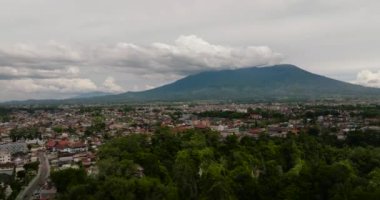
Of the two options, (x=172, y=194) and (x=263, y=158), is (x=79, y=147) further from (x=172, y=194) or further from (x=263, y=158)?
(x=172, y=194)

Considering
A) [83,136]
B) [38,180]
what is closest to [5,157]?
[83,136]

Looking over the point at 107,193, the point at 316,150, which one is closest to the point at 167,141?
the point at 316,150

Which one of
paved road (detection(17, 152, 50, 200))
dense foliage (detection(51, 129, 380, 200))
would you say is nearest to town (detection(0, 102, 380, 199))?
paved road (detection(17, 152, 50, 200))

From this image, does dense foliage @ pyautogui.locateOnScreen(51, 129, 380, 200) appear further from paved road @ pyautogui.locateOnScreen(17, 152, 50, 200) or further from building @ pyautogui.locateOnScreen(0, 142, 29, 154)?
building @ pyautogui.locateOnScreen(0, 142, 29, 154)

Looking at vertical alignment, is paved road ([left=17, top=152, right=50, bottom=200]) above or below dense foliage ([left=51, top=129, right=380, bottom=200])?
below

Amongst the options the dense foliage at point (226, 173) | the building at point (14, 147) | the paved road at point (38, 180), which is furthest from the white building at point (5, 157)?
the dense foliage at point (226, 173)

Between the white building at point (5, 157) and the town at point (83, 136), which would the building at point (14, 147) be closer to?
the town at point (83, 136)
